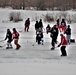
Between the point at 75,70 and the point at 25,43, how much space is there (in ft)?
32.1

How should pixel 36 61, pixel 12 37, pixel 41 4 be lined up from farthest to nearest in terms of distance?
pixel 41 4, pixel 12 37, pixel 36 61

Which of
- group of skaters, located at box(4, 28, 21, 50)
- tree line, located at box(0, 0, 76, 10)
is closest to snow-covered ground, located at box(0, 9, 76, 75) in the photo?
group of skaters, located at box(4, 28, 21, 50)

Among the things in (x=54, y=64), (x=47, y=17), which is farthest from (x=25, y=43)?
(x=47, y=17)

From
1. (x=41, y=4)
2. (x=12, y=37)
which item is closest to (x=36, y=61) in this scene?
(x=12, y=37)

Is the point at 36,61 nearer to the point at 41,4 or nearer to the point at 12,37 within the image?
the point at 12,37

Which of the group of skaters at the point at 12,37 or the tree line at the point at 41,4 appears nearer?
the group of skaters at the point at 12,37

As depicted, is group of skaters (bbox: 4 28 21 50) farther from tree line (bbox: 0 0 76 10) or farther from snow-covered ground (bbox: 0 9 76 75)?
tree line (bbox: 0 0 76 10)

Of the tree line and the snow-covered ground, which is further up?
the tree line

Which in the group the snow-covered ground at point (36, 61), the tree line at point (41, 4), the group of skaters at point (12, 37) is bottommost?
the snow-covered ground at point (36, 61)

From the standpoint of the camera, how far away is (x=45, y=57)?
17.6 metres

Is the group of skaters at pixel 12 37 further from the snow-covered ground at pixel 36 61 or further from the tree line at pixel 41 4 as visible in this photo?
the tree line at pixel 41 4

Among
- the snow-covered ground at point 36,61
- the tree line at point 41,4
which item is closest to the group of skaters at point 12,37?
the snow-covered ground at point 36,61

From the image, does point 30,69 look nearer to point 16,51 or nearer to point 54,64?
point 54,64

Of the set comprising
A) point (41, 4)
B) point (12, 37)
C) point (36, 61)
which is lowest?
point (36, 61)
